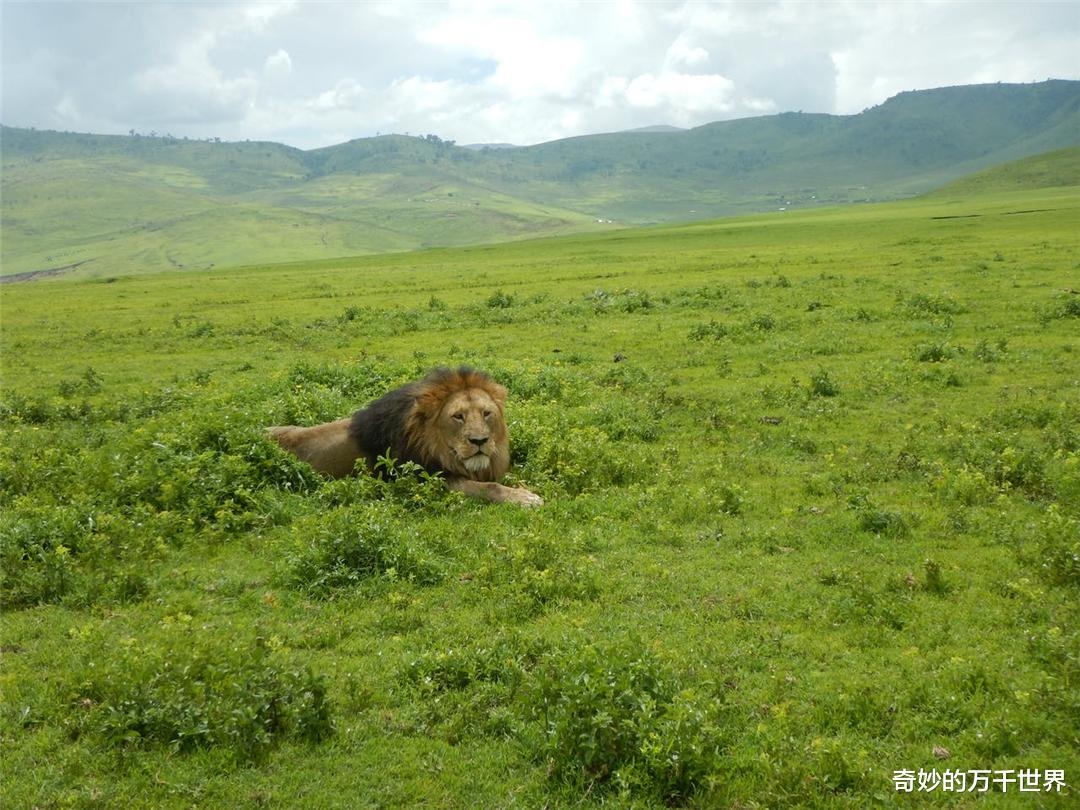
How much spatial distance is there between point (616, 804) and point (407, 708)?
83.4 inches

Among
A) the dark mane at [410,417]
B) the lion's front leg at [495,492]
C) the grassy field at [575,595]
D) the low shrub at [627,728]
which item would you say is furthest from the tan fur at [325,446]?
the low shrub at [627,728]

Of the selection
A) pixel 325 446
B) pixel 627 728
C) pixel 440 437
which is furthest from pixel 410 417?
pixel 627 728

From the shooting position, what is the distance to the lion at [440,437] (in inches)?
485

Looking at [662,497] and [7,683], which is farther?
[662,497]

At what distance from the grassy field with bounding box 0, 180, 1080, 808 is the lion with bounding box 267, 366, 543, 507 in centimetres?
48

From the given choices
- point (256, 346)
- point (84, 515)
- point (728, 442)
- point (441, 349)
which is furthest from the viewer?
point (256, 346)

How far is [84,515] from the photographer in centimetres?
1106

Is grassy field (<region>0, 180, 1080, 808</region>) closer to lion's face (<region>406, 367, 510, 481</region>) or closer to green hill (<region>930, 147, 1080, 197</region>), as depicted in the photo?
lion's face (<region>406, 367, 510, 481</region>)

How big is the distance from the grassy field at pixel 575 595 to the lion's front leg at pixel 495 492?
303 mm

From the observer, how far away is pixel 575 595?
922 centimetres

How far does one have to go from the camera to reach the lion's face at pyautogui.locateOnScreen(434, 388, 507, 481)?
1222cm

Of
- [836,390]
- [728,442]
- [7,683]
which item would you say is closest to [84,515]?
[7,683]

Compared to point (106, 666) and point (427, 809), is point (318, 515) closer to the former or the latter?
point (106, 666)

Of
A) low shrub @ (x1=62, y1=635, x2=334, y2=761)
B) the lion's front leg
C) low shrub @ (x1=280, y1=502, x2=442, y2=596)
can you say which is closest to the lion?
the lion's front leg
